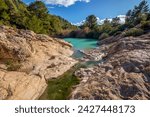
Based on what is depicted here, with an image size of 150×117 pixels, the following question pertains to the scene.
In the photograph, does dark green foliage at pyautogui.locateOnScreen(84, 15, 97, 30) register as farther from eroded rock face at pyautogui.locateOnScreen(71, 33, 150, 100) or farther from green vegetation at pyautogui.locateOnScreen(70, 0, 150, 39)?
eroded rock face at pyautogui.locateOnScreen(71, 33, 150, 100)

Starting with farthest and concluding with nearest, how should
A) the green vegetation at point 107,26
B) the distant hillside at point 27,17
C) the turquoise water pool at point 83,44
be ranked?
the green vegetation at point 107,26 → the distant hillside at point 27,17 → the turquoise water pool at point 83,44

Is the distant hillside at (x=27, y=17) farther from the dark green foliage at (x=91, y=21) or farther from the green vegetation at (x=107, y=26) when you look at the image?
the dark green foliage at (x=91, y=21)

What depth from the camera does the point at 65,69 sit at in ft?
78.4

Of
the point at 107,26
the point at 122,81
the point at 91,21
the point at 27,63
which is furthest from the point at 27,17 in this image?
the point at 122,81

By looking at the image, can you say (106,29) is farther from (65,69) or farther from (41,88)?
(41,88)

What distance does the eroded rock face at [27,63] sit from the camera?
17.1 meters

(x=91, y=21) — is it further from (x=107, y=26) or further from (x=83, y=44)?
(x=83, y=44)

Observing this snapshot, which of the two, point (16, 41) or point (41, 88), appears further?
point (16, 41)

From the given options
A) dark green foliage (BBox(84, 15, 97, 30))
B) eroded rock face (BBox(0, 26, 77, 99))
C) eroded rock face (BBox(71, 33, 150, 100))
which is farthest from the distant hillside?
eroded rock face (BBox(71, 33, 150, 100))

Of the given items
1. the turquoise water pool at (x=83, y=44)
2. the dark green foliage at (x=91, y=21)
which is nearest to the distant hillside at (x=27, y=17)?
the turquoise water pool at (x=83, y=44)

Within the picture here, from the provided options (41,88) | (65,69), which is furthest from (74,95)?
(65,69)

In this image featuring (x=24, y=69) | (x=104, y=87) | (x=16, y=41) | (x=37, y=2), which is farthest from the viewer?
(x=37, y=2)

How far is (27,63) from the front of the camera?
24.6m

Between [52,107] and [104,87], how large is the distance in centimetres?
646
